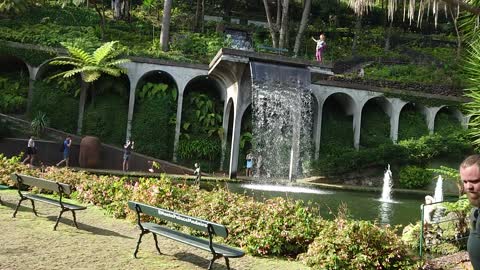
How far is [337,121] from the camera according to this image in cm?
2689

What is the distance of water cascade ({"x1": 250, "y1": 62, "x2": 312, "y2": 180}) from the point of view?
59.9 ft

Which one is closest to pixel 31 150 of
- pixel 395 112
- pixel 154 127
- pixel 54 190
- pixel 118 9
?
pixel 154 127

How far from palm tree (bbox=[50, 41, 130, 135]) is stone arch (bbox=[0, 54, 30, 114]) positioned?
204 cm

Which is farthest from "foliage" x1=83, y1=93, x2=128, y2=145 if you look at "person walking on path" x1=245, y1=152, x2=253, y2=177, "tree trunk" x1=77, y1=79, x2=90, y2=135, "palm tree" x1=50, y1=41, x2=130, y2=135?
"person walking on path" x1=245, y1=152, x2=253, y2=177

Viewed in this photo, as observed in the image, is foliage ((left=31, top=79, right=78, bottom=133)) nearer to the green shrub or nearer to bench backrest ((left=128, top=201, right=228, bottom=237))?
the green shrub

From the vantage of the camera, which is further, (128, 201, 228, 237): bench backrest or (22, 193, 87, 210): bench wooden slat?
(22, 193, 87, 210): bench wooden slat

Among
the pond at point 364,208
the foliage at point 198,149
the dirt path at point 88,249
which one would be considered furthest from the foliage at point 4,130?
the dirt path at point 88,249

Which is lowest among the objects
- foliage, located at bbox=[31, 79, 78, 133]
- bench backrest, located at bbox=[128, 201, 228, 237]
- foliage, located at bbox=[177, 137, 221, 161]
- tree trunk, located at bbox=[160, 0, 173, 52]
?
bench backrest, located at bbox=[128, 201, 228, 237]

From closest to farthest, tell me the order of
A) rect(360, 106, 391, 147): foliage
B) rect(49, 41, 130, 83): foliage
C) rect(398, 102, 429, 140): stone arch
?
rect(49, 41, 130, 83): foliage, rect(360, 106, 391, 147): foliage, rect(398, 102, 429, 140): stone arch

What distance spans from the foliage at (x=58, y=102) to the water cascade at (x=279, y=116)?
9.04 metres

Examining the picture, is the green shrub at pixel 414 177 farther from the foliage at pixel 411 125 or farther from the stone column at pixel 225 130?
the stone column at pixel 225 130

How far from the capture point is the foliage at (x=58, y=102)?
23.0 m

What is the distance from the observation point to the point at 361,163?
76.7 feet

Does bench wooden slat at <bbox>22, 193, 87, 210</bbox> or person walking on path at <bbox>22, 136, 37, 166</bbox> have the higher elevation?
person walking on path at <bbox>22, 136, 37, 166</bbox>
